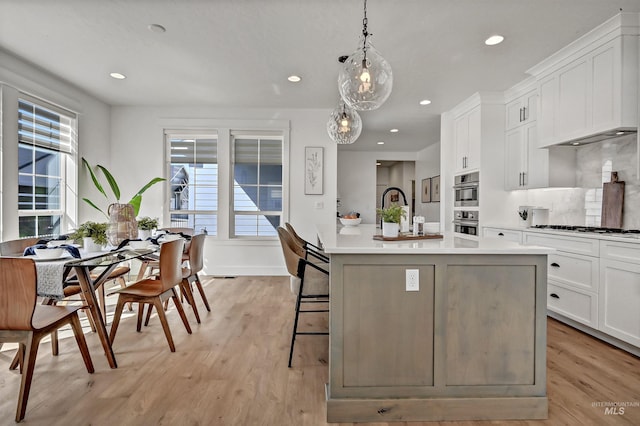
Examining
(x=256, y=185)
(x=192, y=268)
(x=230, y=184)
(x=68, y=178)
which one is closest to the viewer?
(x=192, y=268)

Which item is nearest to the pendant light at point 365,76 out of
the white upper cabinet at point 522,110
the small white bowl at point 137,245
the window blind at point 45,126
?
the small white bowl at point 137,245

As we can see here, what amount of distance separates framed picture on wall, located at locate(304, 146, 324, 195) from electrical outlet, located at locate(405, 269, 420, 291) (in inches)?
133

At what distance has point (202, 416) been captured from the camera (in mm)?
1694

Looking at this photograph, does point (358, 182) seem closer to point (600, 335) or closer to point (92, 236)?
point (600, 335)

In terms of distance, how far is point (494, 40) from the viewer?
2.81 meters

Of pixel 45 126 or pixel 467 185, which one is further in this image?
pixel 467 185

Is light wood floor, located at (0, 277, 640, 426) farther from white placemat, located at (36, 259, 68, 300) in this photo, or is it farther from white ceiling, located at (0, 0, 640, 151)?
white ceiling, located at (0, 0, 640, 151)

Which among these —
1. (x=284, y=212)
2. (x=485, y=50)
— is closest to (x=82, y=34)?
(x=284, y=212)

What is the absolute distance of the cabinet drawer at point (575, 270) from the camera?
8.63 ft

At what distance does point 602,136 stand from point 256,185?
14.0 feet

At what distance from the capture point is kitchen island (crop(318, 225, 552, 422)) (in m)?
1.69

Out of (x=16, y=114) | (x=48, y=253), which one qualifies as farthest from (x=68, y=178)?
(x=48, y=253)

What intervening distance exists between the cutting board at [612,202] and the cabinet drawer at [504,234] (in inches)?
27.8

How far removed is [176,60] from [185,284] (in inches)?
90.7
